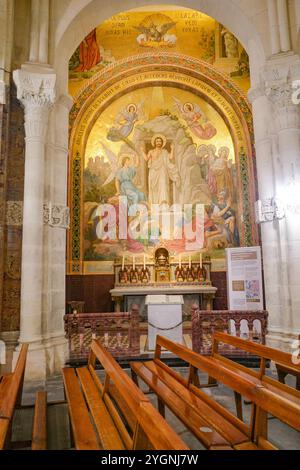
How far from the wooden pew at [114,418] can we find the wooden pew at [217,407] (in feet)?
1.39

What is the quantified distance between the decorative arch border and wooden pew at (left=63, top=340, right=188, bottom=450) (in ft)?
27.7

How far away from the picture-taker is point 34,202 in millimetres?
5559

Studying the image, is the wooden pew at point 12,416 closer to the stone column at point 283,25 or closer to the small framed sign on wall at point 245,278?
the small framed sign on wall at point 245,278

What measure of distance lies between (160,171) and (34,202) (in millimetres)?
7156

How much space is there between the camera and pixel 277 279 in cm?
594

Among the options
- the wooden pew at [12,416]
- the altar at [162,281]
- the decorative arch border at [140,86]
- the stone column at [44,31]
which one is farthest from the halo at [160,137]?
the wooden pew at [12,416]

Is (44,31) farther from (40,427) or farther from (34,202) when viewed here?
(40,427)

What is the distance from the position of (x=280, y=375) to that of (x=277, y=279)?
2.04 meters

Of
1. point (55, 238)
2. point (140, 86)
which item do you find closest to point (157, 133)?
point (140, 86)

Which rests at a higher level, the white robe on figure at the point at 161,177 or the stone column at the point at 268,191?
the white robe on figure at the point at 161,177

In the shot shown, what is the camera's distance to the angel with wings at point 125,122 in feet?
40.4

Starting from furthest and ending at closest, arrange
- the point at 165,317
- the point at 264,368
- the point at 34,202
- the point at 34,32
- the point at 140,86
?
the point at 140,86, the point at 165,317, the point at 34,32, the point at 34,202, the point at 264,368
